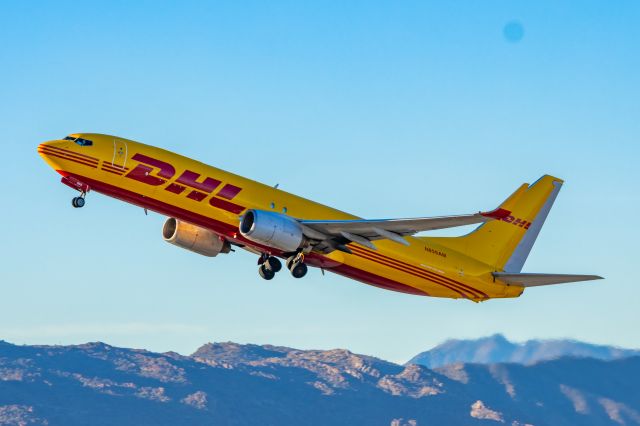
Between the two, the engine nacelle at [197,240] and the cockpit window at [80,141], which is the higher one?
the cockpit window at [80,141]

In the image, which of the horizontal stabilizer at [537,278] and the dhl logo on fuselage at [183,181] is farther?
the horizontal stabilizer at [537,278]

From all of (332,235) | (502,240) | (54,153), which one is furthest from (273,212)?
(502,240)

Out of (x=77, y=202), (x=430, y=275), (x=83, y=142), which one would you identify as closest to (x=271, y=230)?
(x=77, y=202)

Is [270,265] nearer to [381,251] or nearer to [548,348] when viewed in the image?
[381,251]

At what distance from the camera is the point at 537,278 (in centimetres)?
6222

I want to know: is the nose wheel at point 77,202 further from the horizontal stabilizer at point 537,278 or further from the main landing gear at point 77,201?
the horizontal stabilizer at point 537,278

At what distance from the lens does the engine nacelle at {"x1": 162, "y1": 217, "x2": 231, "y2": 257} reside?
6122 centimetres

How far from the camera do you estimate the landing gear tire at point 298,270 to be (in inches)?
2293

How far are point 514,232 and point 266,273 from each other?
1701cm

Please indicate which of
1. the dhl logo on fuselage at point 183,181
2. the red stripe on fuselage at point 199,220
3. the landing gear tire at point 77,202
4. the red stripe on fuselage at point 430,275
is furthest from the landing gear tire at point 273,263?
the landing gear tire at point 77,202

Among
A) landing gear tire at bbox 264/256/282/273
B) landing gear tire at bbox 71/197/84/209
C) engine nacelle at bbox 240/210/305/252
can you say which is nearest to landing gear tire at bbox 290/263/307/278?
engine nacelle at bbox 240/210/305/252

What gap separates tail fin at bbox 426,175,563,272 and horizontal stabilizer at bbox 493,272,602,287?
6.47ft

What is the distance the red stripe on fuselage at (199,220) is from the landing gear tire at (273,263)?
151cm

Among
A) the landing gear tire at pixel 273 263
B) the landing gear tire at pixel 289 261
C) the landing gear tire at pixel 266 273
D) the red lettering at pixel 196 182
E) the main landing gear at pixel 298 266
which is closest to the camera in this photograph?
the red lettering at pixel 196 182
